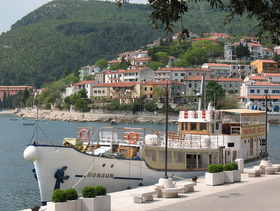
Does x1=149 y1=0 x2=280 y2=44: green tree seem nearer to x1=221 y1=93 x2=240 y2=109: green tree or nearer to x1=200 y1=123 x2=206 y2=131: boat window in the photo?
x1=200 y1=123 x2=206 y2=131: boat window

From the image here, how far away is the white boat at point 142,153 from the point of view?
20859 millimetres

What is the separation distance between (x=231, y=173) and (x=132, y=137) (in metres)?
5.90

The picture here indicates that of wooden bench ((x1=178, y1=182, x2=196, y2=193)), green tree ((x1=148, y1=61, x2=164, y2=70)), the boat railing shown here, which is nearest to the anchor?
the boat railing

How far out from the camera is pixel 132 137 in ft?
81.3

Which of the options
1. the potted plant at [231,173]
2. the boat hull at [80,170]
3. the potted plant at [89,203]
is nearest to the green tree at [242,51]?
Answer: the boat hull at [80,170]

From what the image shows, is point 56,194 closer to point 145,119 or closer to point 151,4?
point 151,4

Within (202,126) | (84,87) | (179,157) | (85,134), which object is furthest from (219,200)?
(84,87)

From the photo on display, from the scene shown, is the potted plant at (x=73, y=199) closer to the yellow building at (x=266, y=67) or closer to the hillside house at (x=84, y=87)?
the hillside house at (x=84, y=87)

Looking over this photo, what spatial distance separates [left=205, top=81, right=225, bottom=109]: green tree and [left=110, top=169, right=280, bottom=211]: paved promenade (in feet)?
287

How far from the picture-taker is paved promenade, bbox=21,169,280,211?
1554cm

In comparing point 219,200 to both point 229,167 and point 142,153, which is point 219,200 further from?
point 142,153

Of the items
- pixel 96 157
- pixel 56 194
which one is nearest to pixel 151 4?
pixel 56 194

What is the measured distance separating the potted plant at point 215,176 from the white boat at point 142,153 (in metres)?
4.04

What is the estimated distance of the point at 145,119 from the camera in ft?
377
